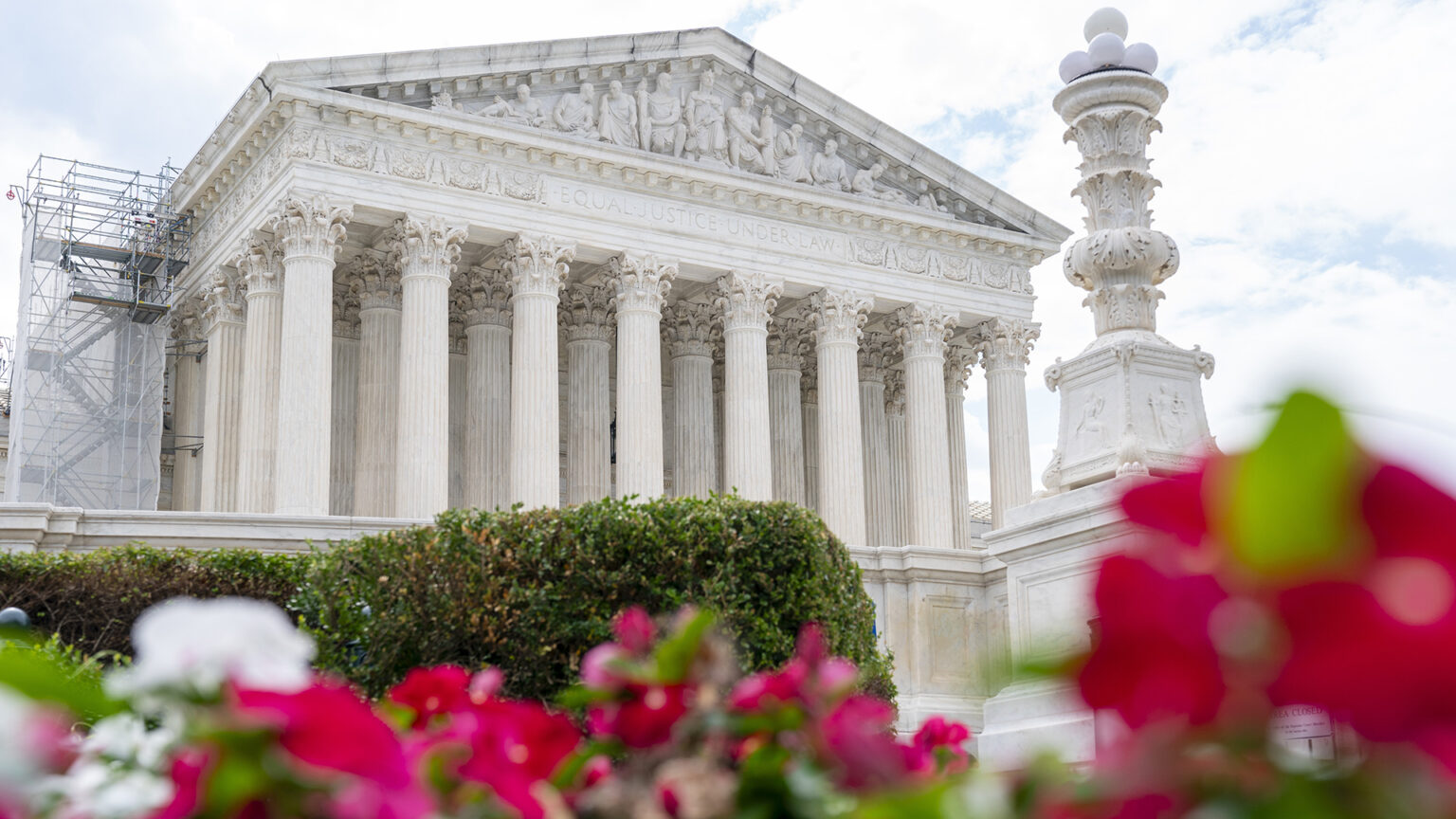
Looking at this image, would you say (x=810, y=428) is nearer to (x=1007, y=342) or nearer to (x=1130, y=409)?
(x=1007, y=342)

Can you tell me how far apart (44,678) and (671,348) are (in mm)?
39079

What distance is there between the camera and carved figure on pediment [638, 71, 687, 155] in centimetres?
3600

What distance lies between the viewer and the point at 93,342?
3712 cm

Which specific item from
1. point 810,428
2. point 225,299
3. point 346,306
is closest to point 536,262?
point 346,306

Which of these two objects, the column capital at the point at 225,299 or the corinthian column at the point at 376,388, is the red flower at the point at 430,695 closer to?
the corinthian column at the point at 376,388

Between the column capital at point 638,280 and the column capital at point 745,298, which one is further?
the column capital at point 745,298

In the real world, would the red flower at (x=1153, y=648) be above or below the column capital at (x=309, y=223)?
below

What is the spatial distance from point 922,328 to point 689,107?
8.65 meters

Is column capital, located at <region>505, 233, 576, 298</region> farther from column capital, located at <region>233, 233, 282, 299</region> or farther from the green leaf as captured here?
the green leaf

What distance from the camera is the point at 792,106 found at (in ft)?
127

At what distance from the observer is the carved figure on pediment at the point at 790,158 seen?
37.8 m

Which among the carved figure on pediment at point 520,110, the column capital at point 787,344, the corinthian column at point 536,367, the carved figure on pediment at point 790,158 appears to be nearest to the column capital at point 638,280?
the corinthian column at point 536,367

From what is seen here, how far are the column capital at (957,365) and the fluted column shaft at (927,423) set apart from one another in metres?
1.91

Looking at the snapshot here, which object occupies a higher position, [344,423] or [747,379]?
[747,379]
